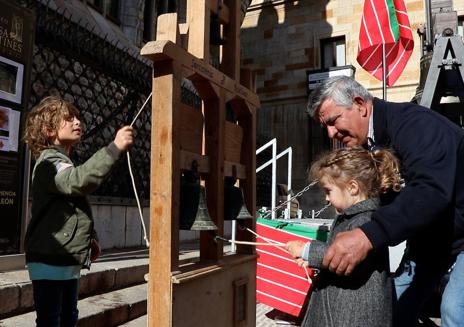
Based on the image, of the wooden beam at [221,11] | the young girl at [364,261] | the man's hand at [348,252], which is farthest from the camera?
the wooden beam at [221,11]

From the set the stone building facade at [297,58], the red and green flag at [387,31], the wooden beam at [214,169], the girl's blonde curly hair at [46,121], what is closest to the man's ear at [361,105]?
the wooden beam at [214,169]

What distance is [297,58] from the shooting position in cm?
1537

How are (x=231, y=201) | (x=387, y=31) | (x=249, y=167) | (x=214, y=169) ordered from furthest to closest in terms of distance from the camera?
(x=387, y=31), (x=249, y=167), (x=231, y=201), (x=214, y=169)

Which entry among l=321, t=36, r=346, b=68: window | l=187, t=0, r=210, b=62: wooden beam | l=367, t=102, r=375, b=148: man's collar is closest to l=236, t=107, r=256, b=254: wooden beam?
l=187, t=0, r=210, b=62: wooden beam

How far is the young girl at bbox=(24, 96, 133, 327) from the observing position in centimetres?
251

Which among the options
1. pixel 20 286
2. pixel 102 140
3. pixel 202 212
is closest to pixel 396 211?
pixel 202 212

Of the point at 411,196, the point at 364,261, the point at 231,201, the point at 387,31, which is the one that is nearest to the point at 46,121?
the point at 231,201

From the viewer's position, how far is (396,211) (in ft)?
6.57

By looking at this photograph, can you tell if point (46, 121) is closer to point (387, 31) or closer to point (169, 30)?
point (169, 30)

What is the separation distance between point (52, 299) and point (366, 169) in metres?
1.83

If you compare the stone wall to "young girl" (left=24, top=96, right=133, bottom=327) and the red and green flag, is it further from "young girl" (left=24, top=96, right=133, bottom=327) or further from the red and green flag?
"young girl" (left=24, top=96, right=133, bottom=327)

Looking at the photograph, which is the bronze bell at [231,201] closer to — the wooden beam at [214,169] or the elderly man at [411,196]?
the wooden beam at [214,169]

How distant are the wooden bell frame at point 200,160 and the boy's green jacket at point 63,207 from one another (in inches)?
13.0

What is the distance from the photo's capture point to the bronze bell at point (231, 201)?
323 centimetres
